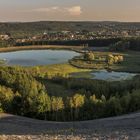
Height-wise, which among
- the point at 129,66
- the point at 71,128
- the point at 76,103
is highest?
the point at 71,128

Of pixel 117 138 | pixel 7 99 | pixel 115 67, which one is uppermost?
pixel 117 138

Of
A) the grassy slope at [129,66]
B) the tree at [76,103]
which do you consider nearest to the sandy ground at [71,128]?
the tree at [76,103]

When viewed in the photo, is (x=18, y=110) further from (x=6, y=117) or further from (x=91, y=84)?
(x=91, y=84)

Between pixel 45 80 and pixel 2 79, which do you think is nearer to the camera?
pixel 2 79

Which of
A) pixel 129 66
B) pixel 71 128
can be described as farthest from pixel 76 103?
pixel 129 66

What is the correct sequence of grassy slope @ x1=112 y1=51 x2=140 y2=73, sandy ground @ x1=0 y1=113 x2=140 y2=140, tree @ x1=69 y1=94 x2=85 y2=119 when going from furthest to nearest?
grassy slope @ x1=112 y1=51 x2=140 y2=73, tree @ x1=69 y1=94 x2=85 y2=119, sandy ground @ x1=0 y1=113 x2=140 y2=140

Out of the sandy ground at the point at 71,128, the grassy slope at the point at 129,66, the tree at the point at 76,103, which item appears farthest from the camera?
the grassy slope at the point at 129,66

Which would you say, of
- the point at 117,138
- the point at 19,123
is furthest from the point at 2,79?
the point at 117,138

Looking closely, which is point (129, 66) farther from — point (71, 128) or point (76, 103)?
point (71, 128)

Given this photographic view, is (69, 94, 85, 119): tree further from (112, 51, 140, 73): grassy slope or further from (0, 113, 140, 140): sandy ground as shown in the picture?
(112, 51, 140, 73): grassy slope

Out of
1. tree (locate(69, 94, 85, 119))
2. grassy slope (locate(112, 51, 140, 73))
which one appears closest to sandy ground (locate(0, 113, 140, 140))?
tree (locate(69, 94, 85, 119))

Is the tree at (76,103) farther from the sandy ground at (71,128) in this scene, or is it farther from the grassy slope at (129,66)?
the grassy slope at (129,66)
